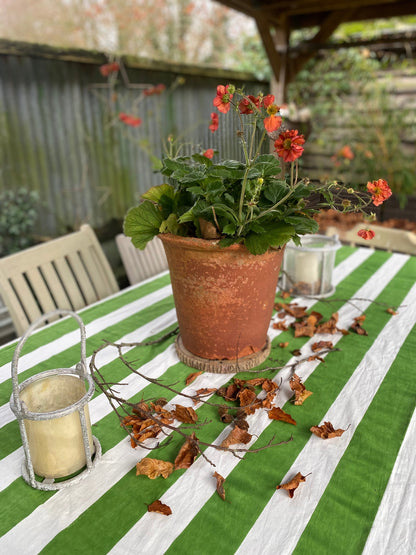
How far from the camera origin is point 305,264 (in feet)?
4.57

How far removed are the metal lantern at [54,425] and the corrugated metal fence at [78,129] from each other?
2.37 metres

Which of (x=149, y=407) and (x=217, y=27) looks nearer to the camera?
(x=149, y=407)

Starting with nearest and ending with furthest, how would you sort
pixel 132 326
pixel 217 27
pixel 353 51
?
pixel 132 326 → pixel 353 51 → pixel 217 27

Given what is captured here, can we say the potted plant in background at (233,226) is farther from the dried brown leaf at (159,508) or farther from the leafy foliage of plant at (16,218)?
the leafy foliage of plant at (16,218)

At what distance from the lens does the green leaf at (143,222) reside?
97 centimetres

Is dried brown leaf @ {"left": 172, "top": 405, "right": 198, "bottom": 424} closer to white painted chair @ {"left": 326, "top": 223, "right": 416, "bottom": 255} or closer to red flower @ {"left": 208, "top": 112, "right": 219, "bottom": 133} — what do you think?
red flower @ {"left": 208, "top": 112, "right": 219, "bottom": 133}

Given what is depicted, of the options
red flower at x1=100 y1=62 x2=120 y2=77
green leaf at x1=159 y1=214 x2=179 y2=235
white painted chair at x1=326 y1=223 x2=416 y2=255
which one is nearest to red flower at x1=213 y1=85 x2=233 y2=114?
green leaf at x1=159 y1=214 x2=179 y2=235

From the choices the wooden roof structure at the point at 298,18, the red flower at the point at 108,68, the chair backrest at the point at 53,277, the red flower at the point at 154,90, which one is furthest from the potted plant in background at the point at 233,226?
the wooden roof structure at the point at 298,18

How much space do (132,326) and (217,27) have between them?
7.75m

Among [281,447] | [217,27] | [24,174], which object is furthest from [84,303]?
[217,27]

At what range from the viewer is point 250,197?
0.90 m

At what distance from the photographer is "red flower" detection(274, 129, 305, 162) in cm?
80

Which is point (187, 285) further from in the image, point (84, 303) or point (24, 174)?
point (24, 174)

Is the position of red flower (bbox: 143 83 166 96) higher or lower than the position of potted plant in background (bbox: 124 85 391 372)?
higher
